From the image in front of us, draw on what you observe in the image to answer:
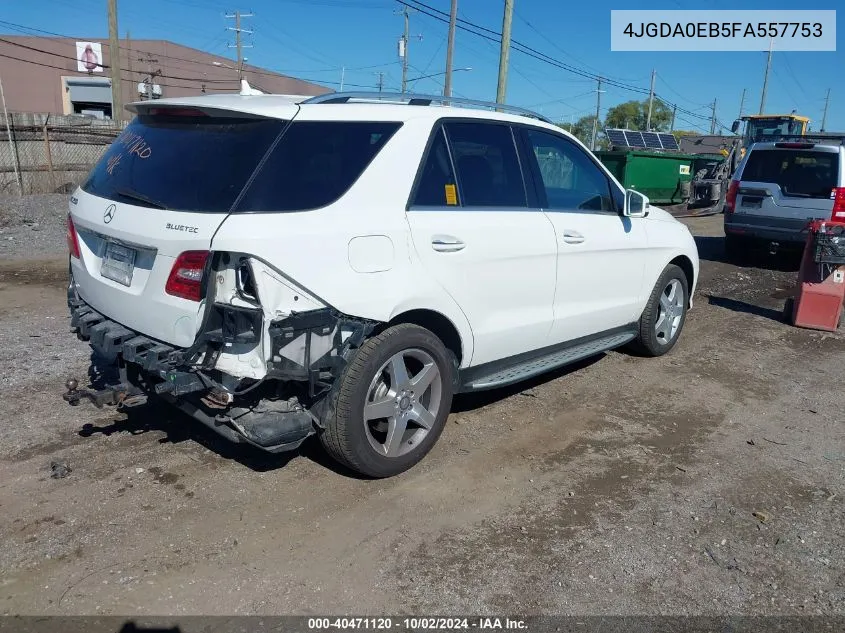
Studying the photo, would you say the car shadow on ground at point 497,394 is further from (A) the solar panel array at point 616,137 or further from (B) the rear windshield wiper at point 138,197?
(A) the solar panel array at point 616,137

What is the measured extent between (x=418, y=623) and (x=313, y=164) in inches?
84.6

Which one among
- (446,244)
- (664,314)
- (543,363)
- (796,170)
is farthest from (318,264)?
(796,170)

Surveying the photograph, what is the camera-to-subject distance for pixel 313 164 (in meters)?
3.52

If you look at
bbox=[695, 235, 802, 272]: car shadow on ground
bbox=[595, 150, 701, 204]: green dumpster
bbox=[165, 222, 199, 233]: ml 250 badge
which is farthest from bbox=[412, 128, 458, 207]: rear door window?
bbox=[595, 150, 701, 204]: green dumpster

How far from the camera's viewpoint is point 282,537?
336 centimetres

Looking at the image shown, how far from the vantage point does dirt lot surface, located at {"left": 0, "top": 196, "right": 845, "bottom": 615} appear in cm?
301

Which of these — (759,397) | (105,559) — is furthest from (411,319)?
(759,397)

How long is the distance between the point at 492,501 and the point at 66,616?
6.68ft

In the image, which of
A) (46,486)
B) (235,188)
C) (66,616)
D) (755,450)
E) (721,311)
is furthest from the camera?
(721,311)

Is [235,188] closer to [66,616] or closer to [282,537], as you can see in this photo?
[282,537]

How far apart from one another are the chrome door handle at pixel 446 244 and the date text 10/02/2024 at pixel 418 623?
6.14 ft

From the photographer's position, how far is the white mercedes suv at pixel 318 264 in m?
3.26

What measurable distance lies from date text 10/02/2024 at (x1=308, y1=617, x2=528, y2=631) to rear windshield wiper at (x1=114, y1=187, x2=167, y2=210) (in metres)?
2.04

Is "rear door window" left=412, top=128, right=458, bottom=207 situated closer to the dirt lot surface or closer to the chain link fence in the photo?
the dirt lot surface
